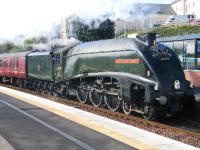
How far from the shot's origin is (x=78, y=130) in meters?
11.3

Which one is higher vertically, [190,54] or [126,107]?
[190,54]

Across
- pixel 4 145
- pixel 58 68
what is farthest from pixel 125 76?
pixel 58 68

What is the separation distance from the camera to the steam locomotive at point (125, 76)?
14.6m

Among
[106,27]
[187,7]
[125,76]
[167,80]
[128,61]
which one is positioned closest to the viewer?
[167,80]

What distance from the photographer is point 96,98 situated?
60.2ft

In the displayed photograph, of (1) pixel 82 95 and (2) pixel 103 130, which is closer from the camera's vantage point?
(2) pixel 103 130

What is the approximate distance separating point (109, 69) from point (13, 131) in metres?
6.55

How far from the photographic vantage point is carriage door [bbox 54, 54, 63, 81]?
22.0 metres

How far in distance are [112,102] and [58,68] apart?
593 cm

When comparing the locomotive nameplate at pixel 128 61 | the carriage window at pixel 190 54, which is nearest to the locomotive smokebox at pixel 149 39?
the locomotive nameplate at pixel 128 61

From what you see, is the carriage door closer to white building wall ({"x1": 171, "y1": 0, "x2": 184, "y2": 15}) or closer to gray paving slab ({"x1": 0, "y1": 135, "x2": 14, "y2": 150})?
gray paving slab ({"x1": 0, "y1": 135, "x2": 14, "y2": 150})

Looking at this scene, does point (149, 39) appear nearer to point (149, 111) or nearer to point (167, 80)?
point (167, 80)

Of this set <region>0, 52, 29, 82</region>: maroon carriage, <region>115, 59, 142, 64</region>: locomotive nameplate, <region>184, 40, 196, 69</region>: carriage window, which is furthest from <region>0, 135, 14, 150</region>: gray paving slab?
<region>0, 52, 29, 82</region>: maroon carriage

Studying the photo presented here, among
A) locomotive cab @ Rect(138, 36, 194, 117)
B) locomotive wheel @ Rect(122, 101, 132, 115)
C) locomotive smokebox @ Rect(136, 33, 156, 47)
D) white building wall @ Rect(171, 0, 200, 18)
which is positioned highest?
white building wall @ Rect(171, 0, 200, 18)
